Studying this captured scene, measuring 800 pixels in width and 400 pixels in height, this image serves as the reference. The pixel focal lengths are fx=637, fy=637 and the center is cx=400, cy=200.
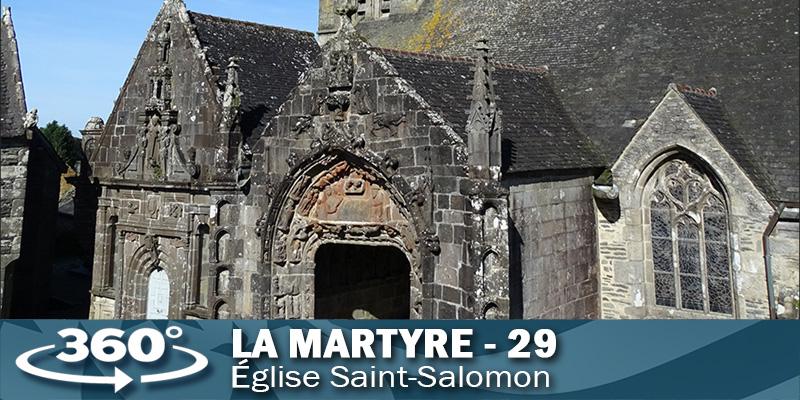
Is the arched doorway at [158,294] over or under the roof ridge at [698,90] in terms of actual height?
under

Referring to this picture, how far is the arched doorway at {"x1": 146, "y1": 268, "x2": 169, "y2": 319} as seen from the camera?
13.4 metres

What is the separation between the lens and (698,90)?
35.8ft

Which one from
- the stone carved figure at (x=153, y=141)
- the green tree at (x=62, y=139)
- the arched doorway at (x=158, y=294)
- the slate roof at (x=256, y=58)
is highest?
the green tree at (x=62, y=139)

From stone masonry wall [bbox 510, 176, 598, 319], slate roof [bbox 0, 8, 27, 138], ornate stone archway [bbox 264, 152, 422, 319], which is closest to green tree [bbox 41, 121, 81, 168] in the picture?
slate roof [bbox 0, 8, 27, 138]

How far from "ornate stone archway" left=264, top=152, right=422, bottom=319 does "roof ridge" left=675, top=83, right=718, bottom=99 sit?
16.9ft

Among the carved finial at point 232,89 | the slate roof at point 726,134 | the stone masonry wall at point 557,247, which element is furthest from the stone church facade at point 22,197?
the slate roof at point 726,134

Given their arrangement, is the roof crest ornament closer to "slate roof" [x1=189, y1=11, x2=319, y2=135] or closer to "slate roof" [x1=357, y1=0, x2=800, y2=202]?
"slate roof" [x1=357, y1=0, x2=800, y2=202]

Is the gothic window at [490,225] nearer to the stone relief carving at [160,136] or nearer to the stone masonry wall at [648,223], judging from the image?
the stone masonry wall at [648,223]

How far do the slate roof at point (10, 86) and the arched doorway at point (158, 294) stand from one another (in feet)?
12.5

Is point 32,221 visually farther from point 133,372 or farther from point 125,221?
point 133,372

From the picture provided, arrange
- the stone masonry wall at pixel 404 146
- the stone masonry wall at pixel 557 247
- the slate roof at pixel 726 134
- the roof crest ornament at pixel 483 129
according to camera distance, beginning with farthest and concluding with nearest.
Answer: the stone masonry wall at pixel 557 247
the slate roof at pixel 726 134
the stone masonry wall at pixel 404 146
the roof crest ornament at pixel 483 129

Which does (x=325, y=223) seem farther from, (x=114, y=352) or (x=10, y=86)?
(x=10, y=86)

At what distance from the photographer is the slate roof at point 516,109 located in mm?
10016

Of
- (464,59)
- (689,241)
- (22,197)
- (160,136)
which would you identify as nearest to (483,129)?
(464,59)
